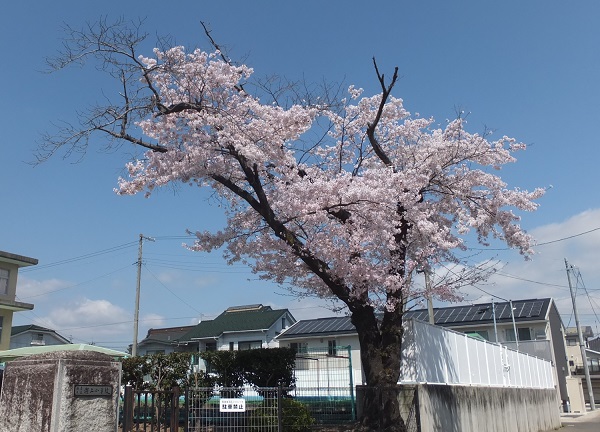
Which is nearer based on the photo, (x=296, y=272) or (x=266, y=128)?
(x=266, y=128)

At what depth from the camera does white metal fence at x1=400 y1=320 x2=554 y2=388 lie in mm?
13719

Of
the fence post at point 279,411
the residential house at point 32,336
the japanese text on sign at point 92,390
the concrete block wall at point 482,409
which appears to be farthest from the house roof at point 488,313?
the japanese text on sign at point 92,390

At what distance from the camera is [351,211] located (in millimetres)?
13438

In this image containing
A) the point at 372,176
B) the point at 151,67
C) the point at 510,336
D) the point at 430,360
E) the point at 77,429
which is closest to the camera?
the point at 77,429

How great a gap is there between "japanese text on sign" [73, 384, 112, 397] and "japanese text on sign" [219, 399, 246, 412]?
4263 mm

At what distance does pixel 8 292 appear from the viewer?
33.3m

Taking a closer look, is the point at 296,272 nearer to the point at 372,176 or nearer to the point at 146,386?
the point at 372,176

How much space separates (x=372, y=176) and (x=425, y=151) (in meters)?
2.21

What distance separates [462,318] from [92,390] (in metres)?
37.6

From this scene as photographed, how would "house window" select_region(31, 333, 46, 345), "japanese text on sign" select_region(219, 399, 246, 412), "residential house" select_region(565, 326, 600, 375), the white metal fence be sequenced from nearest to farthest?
1. "japanese text on sign" select_region(219, 399, 246, 412)
2. the white metal fence
3. "house window" select_region(31, 333, 46, 345)
4. "residential house" select_region(565, 326, 600, 375)

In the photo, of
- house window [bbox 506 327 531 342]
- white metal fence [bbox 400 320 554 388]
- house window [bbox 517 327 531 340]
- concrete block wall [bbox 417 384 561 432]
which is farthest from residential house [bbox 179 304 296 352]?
white metal fence [bbox 400 320 554 388]

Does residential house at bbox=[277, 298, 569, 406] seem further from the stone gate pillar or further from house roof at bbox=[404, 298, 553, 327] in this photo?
the stone gate pillar

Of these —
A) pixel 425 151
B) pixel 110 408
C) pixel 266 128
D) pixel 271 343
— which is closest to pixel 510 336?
pixel 271 343

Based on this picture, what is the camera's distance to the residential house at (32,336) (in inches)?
1655
